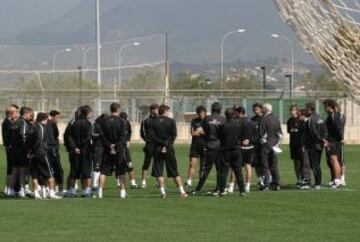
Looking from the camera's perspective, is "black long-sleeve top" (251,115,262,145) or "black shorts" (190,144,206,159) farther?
"black shorts" (190,144,206,159)

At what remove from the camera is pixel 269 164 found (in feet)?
72.5

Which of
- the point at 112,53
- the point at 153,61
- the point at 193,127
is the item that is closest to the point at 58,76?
the point at 153,61

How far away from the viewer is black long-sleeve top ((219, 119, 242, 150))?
2006 centimetres

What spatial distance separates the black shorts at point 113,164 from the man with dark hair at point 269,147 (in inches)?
131

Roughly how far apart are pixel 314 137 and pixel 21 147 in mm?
6302

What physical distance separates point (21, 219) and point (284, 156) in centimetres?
2471

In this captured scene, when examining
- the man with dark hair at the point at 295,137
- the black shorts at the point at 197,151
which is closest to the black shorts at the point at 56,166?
the black shorts at the point at 197,151

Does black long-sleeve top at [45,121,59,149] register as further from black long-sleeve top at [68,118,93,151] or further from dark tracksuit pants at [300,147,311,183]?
dark tracksuit pants at [300,147,311,183]

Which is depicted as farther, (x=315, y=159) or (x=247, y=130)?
(x=315, y=159)

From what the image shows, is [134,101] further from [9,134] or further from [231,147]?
[231,147]

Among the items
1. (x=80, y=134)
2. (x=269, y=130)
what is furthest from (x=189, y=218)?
(x=269, y=130)

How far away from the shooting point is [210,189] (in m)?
22.3

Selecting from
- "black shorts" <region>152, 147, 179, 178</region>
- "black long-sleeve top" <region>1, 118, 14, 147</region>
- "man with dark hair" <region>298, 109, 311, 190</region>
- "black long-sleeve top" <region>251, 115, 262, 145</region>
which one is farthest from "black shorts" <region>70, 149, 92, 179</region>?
"man with dark hair" <region>298, 109, 311, 190</region>

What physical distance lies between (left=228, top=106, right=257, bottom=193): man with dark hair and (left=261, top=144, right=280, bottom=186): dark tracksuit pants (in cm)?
28
